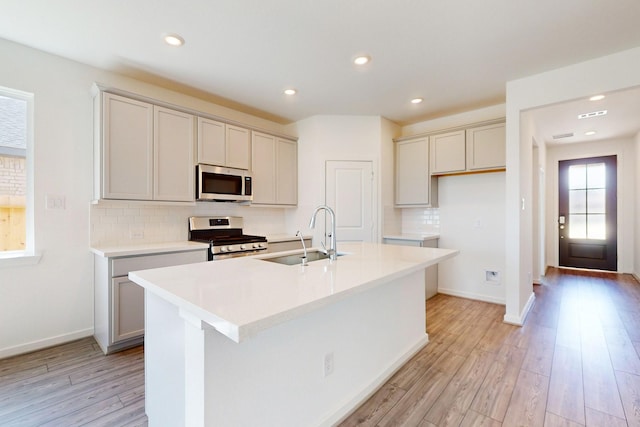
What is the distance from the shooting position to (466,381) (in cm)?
212

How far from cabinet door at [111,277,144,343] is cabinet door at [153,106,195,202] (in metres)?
0.89

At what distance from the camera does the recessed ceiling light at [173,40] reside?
236cm

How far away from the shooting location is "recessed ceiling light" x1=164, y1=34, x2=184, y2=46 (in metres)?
2.36

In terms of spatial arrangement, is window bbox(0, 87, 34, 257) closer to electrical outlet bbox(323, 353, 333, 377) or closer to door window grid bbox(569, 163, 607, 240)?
electrical outlet bbox(323, 353, 333, 377)

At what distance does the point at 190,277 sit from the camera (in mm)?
1461

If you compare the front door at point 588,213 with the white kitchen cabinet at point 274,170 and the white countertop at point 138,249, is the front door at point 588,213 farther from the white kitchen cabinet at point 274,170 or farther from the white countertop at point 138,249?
the white countertop at point 138,249

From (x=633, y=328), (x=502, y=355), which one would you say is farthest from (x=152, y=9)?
(x=633, y=328)

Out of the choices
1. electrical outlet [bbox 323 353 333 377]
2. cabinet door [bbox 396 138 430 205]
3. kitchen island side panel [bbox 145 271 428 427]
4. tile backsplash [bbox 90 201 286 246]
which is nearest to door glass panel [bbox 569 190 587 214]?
cabinet door [bbox 396 138 430 205]

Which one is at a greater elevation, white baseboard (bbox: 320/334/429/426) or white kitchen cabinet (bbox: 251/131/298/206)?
white kitchen cabinet (bbox: 251/131/298/206)

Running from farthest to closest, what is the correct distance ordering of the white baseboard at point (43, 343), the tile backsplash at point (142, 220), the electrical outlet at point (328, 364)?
the tile backsplash at point (142, 220) < the white baseboard at point (43, 343) < the electrical outlet at point (328, 364)

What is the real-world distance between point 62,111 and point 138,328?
82.9 inches

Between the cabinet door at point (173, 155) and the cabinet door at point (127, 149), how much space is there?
69 millimetres

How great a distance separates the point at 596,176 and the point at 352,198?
517 centimetres

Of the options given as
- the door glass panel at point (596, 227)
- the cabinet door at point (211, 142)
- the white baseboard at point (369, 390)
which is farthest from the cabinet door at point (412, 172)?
the door glass panel at point (596, 227)
